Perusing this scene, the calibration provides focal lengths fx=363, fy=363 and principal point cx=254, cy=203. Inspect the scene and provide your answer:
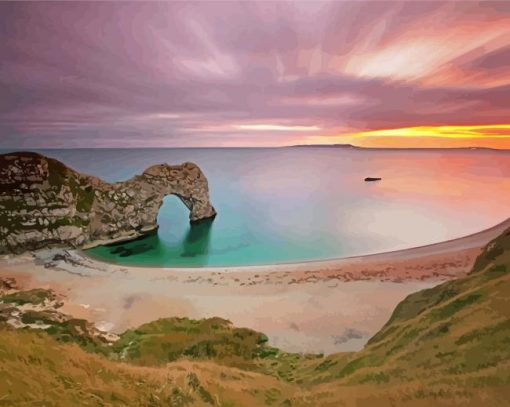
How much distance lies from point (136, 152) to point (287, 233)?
122cm

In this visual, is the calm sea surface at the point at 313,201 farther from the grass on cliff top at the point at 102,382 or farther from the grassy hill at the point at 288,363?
the grass on cliff top at the point at 102,382

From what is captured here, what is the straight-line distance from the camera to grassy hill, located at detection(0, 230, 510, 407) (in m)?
1.61

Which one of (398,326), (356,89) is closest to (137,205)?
(356,89)

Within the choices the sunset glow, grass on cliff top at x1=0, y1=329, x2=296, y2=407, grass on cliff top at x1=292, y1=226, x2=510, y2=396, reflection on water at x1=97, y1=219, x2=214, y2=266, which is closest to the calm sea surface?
reflection on water at x1=97, y1=219, x2=214, y2=266

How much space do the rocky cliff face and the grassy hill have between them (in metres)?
0.48

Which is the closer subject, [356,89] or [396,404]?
[396,404]

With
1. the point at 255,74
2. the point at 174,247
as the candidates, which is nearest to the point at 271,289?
the point at 174,247

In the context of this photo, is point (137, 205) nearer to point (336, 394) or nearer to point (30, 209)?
point (30, 209)

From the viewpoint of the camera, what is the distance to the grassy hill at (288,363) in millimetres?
1614

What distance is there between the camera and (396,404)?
168 centimetres

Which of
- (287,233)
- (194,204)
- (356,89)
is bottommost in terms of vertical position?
(287,233)

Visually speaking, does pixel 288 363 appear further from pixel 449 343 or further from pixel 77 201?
pixel 77 201

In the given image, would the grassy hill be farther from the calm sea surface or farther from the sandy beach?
the calm sea surface

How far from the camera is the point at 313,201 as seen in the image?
2.78 m
